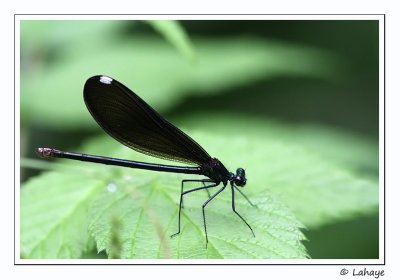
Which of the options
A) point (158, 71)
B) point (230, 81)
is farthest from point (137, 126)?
point (230, 81)

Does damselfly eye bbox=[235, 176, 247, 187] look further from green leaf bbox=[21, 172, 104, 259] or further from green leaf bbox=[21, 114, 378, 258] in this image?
green leaf bbox=[21, 172, 104, 259]

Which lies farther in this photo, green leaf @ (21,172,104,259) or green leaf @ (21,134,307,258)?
green leaf @ (21,172,104,259)

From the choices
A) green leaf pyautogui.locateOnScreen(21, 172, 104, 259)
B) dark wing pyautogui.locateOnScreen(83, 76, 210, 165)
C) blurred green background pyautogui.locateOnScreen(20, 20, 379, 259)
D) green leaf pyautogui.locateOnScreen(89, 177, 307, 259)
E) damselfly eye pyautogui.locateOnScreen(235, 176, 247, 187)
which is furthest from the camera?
blurred green background pyautogui.locateOnScreen(20, 20, 379, 259)

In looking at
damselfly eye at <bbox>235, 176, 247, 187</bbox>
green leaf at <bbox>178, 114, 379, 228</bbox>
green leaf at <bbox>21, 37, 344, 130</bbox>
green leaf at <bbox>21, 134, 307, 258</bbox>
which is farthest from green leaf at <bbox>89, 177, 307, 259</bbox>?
green leaf at <bbox>21, 37, 344, 130</bbox>

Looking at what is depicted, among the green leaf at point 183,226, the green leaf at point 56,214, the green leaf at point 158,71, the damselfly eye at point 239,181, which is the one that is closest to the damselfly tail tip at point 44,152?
the green leaf at point 56,214

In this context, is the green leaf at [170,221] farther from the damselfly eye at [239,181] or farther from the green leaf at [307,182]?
the green leaf at [307,182]
